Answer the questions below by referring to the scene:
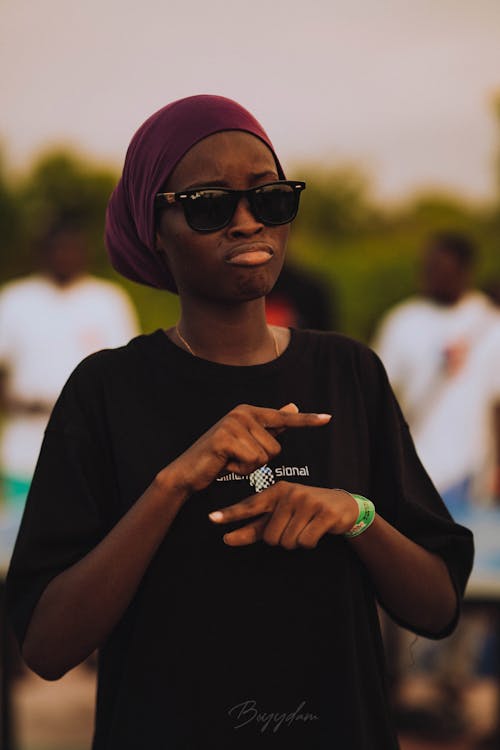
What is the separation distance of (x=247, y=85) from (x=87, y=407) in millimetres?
9120

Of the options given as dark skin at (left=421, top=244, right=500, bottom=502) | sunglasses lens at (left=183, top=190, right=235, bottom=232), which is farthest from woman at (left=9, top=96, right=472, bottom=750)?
dark skin at (left=421, top=244, right=500, bottom=502)

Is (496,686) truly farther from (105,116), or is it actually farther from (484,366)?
(105,116)

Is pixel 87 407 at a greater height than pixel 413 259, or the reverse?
pixel 87 407

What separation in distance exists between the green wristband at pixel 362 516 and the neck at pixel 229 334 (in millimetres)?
270

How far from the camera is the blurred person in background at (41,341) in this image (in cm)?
595

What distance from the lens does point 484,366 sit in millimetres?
6363

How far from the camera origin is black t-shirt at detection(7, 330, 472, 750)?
164 centimetres

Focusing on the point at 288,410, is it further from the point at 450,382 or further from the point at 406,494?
the point at 450,382

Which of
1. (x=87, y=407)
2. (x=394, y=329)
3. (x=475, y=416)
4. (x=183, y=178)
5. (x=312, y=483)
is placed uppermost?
(x=183, y=178)

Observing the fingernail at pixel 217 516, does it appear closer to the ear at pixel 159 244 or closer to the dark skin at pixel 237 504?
the dark skin at pixel 237 504

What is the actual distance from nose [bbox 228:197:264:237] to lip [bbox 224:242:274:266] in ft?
0.06

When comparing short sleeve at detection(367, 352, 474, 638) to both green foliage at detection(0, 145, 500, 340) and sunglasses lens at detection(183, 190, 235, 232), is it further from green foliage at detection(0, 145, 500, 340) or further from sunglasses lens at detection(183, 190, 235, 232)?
green foliage at detection(0, 145, 500, 340)

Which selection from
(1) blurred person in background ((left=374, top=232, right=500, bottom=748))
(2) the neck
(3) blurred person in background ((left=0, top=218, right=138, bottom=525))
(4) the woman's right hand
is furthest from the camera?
(1) blurred person in background ((left=374, top=232, right=500, bottom=748))

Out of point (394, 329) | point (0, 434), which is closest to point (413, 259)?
point (394, 329)
